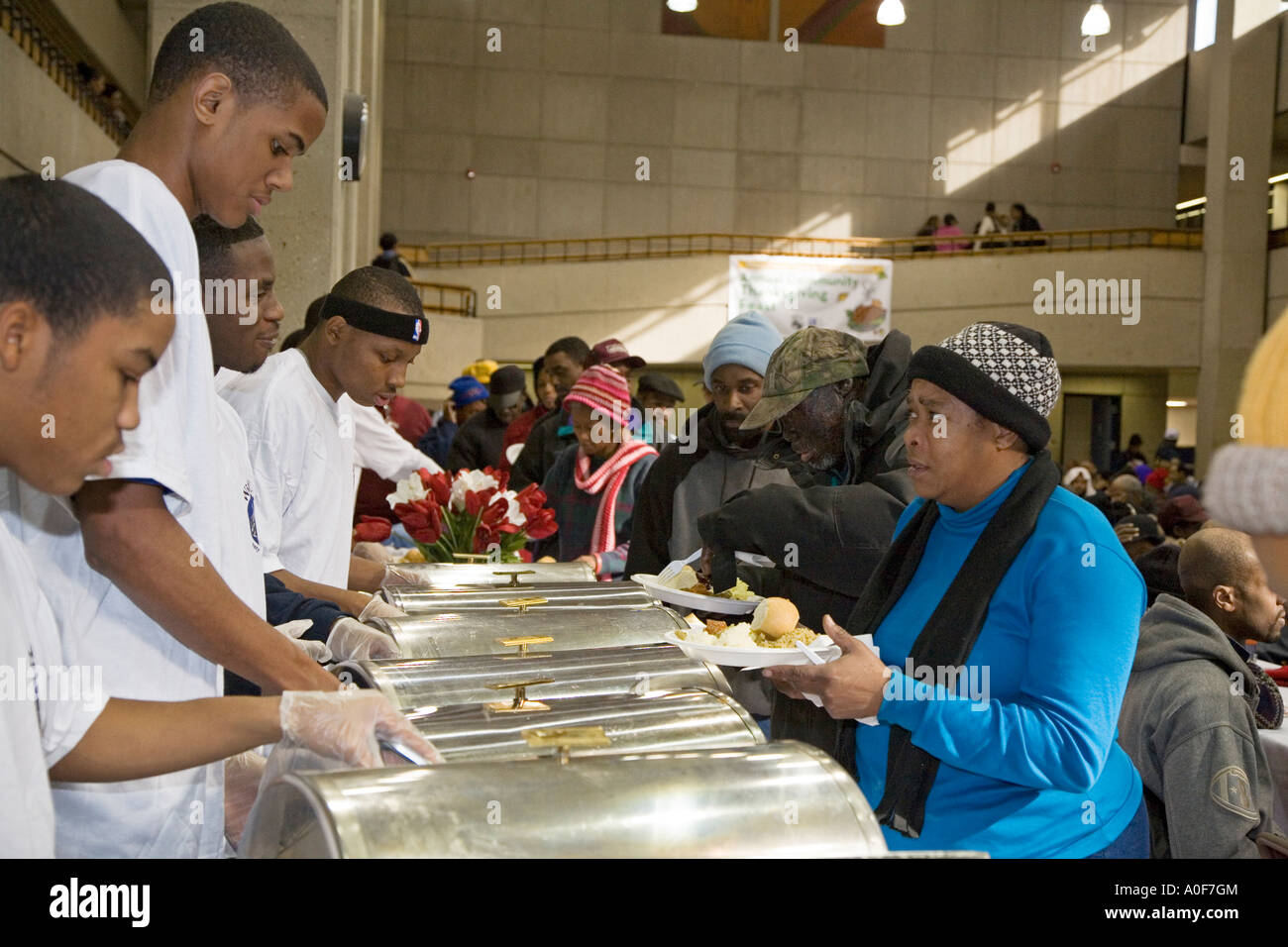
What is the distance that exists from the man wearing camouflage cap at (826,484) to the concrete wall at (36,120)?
6.33 metres

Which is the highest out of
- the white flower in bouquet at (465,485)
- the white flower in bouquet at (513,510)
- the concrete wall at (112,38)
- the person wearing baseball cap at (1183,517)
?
the concrete wall at (112,38)

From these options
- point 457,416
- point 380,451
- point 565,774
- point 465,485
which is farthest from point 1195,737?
point 457,416

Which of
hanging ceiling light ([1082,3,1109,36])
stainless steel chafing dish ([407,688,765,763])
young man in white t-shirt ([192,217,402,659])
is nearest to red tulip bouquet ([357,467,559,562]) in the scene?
young man in white t-shirt ([192,217,402,659])

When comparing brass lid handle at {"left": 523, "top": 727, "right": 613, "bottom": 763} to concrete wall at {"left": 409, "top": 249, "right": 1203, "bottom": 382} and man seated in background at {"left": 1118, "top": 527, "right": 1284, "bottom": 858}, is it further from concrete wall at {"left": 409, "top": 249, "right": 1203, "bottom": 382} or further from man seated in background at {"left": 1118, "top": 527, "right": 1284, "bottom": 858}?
concrete wall at {"left": 409, "top": 249, "right": 1203, "bottom": 382}

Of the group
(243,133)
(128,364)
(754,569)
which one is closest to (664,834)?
(128,364)

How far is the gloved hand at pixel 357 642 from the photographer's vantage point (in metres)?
1.86

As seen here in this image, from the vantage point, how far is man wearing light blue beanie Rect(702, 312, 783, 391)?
3154mm

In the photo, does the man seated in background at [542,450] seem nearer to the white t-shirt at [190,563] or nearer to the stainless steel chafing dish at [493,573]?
the stainless steel chafing dish at [493,573]

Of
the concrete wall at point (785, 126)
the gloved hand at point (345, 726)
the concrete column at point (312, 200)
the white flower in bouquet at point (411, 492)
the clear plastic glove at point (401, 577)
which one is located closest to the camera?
the gloved hand at point (345, 726)

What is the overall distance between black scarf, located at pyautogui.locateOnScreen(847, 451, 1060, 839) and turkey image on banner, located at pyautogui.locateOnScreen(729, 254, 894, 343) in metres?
14.7

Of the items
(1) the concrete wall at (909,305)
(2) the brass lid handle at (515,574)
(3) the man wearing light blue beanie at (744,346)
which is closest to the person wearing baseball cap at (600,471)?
(3) the man wearing light blue beanie at (744,346)

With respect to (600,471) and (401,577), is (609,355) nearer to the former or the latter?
(600,471)

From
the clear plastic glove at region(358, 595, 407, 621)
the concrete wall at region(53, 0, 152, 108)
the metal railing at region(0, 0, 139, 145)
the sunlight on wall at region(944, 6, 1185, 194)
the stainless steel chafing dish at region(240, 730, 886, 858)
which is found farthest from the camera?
the sunlight on wall at region(944, 6, 1185, 194)

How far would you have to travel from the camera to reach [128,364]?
3.68ft
